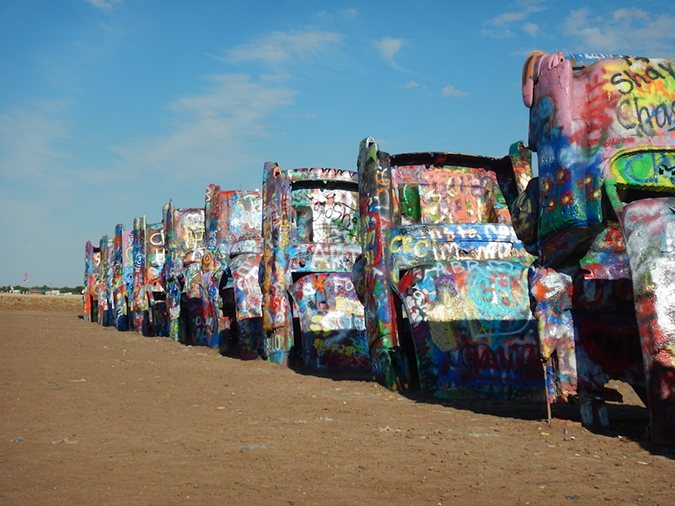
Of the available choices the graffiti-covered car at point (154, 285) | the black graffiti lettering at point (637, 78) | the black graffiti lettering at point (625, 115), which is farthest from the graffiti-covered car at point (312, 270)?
the graffiti-covered car at point (154, 285)

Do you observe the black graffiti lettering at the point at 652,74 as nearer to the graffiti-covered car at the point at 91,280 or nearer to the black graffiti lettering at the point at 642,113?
the black graffiti lettering at the point at 642,113

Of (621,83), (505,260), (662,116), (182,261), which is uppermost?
(621,83)

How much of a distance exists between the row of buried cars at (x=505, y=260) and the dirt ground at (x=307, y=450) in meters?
0.55

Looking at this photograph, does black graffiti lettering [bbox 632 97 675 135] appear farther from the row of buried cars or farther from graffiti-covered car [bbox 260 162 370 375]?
graffiti-covered car [bbox 260 162 370 375]

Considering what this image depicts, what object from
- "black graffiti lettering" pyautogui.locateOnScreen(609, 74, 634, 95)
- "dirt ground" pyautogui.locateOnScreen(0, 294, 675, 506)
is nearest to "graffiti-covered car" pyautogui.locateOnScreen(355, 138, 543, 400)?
"dirt ground" pyautogui.locateOnScreen(0, 294, 675, 506)

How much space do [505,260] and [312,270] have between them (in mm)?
4442

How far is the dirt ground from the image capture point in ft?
14.5

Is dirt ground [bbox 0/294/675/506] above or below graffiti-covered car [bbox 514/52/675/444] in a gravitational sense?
below

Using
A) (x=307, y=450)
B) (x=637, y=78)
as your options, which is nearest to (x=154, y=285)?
(x=307, y=450)

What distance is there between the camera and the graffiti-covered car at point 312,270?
12.0 meters

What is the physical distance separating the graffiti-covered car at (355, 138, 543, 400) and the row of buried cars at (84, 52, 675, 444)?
0.7 inches

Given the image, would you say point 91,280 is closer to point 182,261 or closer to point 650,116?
point 182,261

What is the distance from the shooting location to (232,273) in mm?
15711

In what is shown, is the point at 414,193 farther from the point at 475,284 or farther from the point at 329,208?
the point at 329,208
